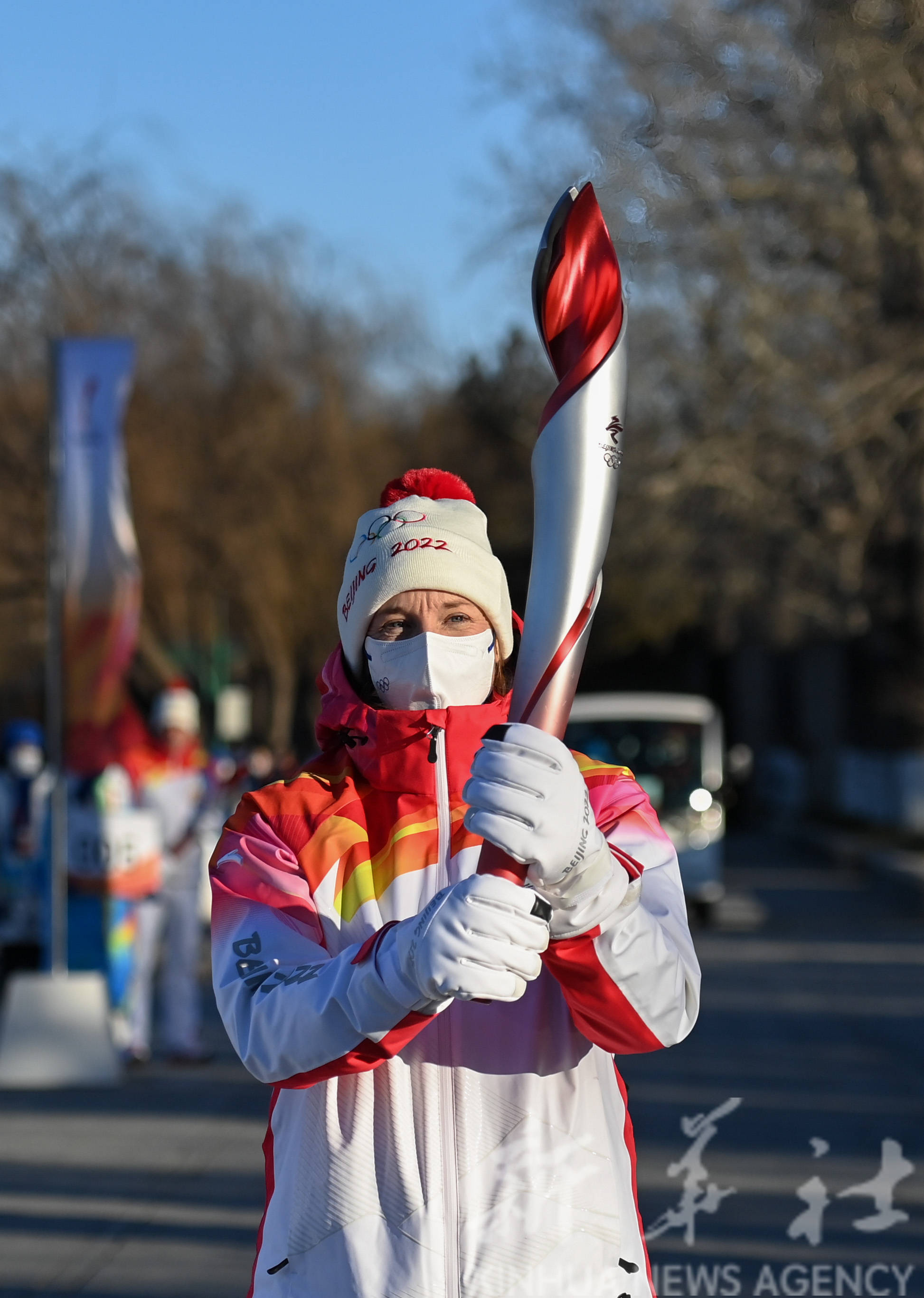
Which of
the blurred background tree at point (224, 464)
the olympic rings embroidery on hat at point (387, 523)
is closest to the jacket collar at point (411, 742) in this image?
the olympic rings embroidery on hat at point (387, 523)

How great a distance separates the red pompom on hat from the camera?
104 inches

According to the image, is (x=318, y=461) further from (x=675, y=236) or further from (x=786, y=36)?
(x=675, y=236)

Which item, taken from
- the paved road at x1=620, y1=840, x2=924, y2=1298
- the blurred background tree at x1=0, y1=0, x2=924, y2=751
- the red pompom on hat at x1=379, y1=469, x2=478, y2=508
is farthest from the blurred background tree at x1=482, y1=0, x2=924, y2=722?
the red pompom on hat at x1=379, y1=469, x2=478, y2=508

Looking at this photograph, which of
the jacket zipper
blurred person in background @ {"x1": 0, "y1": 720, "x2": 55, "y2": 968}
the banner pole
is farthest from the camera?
blurred person in background @ {"x1": 0, "y1": 720, "x2": 55, "y2": 968}

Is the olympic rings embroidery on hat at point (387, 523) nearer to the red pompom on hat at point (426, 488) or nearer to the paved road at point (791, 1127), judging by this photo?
the red pompom on hat at point (426, 488)

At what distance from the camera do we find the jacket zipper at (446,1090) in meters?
2.19

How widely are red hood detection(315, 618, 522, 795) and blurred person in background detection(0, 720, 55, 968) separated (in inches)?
329

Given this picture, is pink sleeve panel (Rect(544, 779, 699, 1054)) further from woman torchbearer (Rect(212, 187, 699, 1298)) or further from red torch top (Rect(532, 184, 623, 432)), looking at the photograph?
red torch top (Rect(532, 184, 623, 432))

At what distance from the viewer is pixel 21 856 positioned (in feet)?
35.2

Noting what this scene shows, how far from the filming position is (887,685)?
24.8m

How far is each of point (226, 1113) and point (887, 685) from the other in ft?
59.9

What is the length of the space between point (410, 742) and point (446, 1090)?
42 centimetres

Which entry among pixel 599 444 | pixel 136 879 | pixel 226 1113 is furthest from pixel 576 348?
pixel 136 879

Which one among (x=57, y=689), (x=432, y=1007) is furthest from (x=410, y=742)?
(x=57, y=689)
